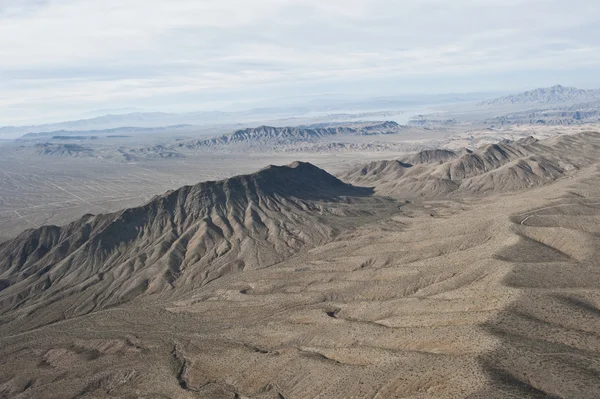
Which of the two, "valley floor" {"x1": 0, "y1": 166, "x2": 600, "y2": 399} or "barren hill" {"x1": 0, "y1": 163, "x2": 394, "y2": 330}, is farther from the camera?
"barren hill" {"x1": 0, "y1": 163, "x2": 394, "y2": 330}

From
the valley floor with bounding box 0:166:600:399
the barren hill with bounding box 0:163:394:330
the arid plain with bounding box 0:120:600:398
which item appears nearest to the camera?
the valley floor with bounding box 0:166:600:399

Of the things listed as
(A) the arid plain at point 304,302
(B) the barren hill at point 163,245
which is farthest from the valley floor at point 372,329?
(B) the barren hill at point 163,245

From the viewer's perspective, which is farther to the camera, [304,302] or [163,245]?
[163,245]

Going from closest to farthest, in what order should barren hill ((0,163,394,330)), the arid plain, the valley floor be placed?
the valley floor < the arid plain < barren hill ((0,163,394,330))

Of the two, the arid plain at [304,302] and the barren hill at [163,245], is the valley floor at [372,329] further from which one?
the barren hill at [163,245]

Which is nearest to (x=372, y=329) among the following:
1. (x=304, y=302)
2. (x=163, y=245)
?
(x=304, y=302)

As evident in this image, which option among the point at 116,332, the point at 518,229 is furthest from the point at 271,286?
the point at 518,229

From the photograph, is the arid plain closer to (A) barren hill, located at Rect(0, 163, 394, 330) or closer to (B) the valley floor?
(B) the valley floor

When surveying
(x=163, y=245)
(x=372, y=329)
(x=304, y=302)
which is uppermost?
(x=163, y=245)

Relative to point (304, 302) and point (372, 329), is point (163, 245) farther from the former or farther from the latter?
point (372, 329)

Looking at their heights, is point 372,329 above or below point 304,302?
above

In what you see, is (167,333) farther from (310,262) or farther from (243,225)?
(243,225)

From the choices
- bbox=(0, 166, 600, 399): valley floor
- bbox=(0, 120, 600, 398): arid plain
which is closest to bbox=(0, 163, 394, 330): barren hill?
bbox=(0, 120, 600, 398): arid plain
